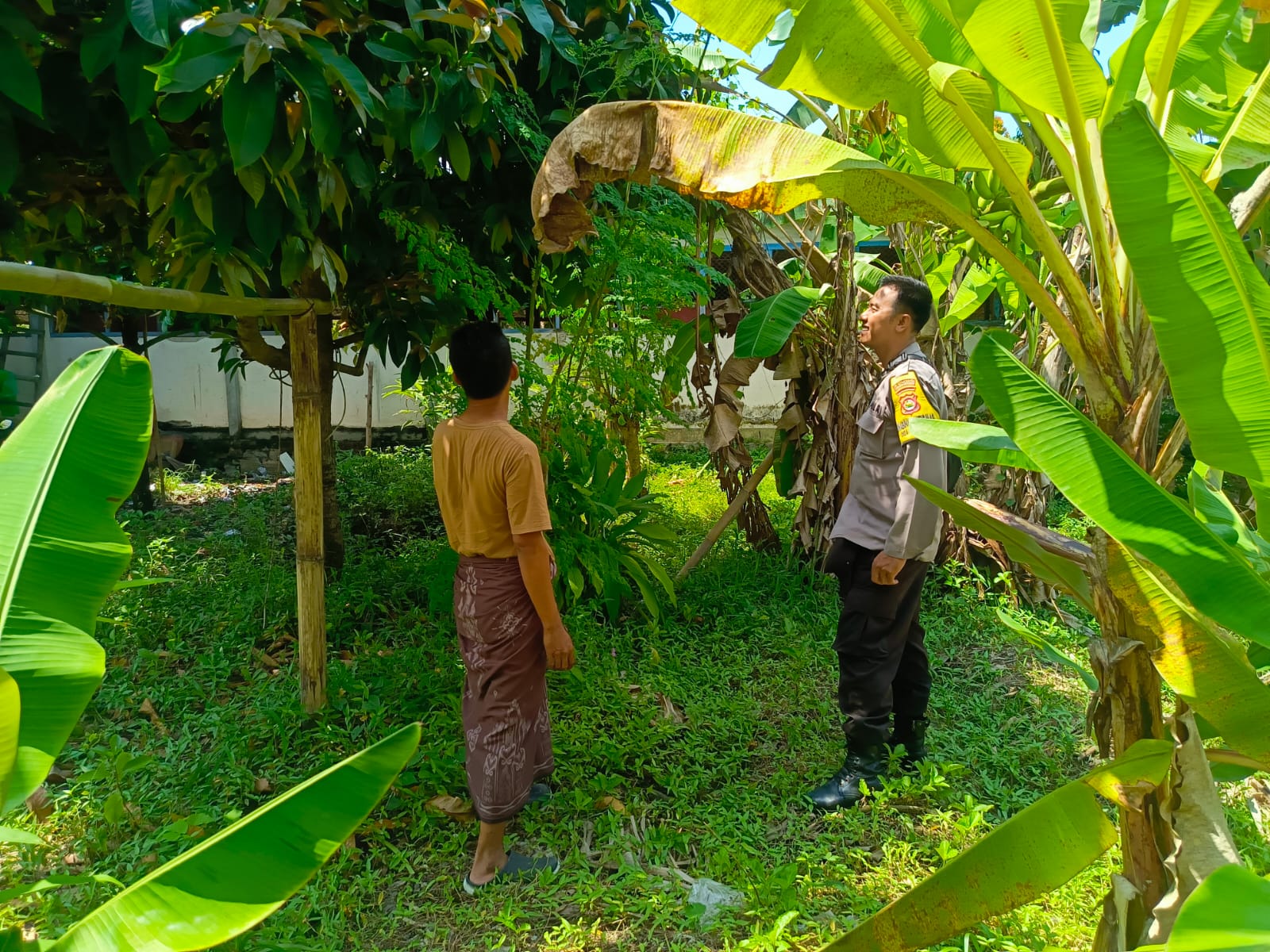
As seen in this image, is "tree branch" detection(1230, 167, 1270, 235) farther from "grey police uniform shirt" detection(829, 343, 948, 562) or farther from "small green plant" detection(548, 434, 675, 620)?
"small green plant" detection(548, 434, 675, 620)

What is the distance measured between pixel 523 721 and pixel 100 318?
7.71 metres

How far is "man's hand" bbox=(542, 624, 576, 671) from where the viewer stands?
2.41 metres

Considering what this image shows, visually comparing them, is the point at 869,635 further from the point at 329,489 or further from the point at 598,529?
the point at 329,489

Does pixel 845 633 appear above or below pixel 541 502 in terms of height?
below

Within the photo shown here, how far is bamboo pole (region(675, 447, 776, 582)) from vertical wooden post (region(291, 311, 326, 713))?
2.05 meters

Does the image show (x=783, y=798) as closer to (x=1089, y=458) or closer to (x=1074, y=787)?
(x=1074, y=787)

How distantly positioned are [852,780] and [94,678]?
238 centimetres

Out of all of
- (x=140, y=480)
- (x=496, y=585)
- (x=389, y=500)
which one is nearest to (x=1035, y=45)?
(x=496, y=585)

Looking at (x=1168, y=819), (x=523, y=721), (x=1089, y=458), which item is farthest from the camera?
(x=523, y=721)

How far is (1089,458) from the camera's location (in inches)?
44.4

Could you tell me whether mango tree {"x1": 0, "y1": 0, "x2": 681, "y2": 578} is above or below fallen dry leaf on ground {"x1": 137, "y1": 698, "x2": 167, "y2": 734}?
above

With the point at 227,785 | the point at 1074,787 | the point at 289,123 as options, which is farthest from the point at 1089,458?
the point at 227,785

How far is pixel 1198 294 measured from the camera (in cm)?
107

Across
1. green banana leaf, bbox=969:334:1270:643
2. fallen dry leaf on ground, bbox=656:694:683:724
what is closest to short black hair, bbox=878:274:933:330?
green banana leaf, bbox=969:334:1270:643
